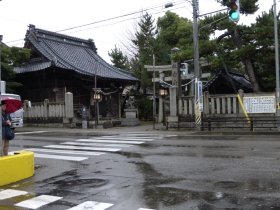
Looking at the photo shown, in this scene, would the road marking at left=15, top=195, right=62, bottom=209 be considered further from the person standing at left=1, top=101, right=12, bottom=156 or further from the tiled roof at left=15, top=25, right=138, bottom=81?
the tiled roof at left=15, top=25, right=138, bottom=81

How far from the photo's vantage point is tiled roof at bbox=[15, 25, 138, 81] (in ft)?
110

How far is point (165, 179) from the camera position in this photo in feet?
30.6

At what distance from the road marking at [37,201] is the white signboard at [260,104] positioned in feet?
58.2

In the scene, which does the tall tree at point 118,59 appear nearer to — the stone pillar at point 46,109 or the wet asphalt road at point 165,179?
the stone pillar at point 46,109

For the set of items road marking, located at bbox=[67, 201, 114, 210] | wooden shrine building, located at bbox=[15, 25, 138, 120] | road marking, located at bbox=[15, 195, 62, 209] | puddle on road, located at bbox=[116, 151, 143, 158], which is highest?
wooden shrine building, located at bbox=[15, 25, 138, 120]

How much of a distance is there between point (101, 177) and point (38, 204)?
2538 millimetres

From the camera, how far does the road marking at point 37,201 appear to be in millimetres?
7486

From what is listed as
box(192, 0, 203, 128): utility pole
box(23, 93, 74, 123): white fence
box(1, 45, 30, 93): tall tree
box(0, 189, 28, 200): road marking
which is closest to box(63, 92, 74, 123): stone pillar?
box(23, 93, 74, 123): white fence

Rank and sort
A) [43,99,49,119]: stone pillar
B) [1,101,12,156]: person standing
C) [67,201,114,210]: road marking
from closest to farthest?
[67,201,114,210]: road marking
[1,101,12,156]: person standing
[43,99,49,119]: stone pillar

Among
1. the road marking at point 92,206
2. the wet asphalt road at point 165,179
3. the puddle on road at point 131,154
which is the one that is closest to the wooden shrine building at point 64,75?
the puddle on road at point 131,154

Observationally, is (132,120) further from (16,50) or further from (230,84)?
(16,50)

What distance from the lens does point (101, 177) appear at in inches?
391

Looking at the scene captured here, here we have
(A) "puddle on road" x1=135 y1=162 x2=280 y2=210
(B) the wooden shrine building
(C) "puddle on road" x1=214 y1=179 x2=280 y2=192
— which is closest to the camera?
(A) "puddle on road" x1=135 y1=162 x2=280 y2=210

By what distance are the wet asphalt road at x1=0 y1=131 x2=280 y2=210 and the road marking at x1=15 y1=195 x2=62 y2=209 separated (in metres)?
0.16
